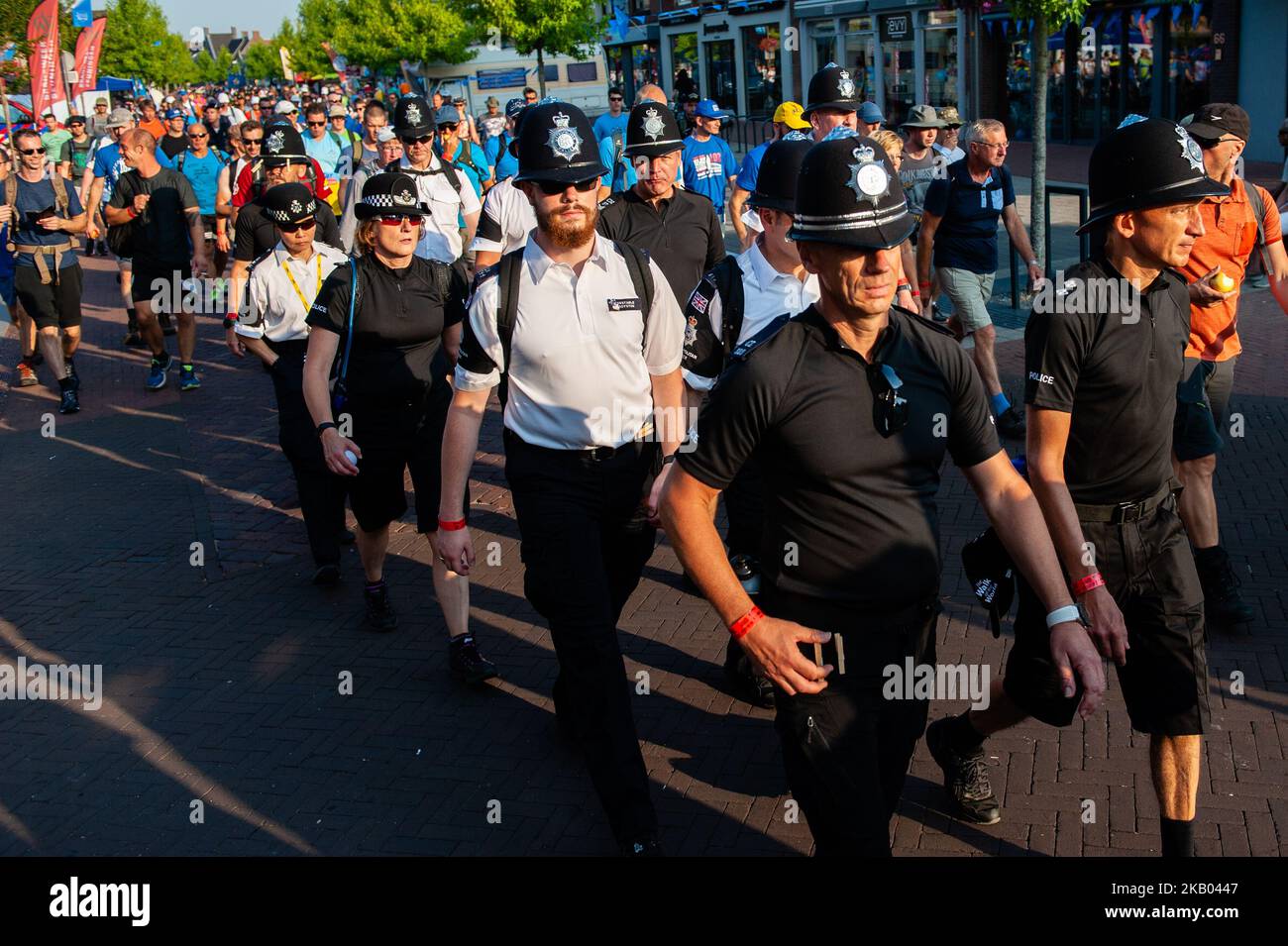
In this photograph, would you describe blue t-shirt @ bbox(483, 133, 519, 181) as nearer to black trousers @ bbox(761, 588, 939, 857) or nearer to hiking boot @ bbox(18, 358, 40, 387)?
hiking boot @ bbox(18, 358, 40, 387)

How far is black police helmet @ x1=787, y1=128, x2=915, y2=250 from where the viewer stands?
3.01m

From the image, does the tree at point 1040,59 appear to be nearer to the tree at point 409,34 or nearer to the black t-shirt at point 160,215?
the black t-shirt at point 160,215

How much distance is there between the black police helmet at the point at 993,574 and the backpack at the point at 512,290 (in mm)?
1393

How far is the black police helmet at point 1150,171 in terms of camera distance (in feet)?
11.8

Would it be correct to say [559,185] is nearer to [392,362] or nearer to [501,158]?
[392,362]

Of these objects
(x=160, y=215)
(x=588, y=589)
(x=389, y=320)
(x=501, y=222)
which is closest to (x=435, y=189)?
(x=501, y=222)

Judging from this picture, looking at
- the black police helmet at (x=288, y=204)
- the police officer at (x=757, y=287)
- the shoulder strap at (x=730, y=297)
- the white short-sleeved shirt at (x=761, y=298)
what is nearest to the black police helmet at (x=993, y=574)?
the police officer at (x=757, y=287)

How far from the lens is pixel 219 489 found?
8.94 metres

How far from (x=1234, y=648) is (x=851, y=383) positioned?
3246 millimetres

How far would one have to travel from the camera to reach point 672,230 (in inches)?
260

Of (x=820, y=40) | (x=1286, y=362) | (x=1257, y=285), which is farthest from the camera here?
(x=820, y=40)

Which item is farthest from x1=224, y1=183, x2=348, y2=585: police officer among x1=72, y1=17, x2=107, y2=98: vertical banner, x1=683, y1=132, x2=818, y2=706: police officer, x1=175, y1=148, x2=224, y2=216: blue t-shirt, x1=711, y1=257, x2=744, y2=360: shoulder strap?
x1=72, y1=17, x2=107, y2=98: vertical banner

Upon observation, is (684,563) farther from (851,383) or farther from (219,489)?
(219,489)
